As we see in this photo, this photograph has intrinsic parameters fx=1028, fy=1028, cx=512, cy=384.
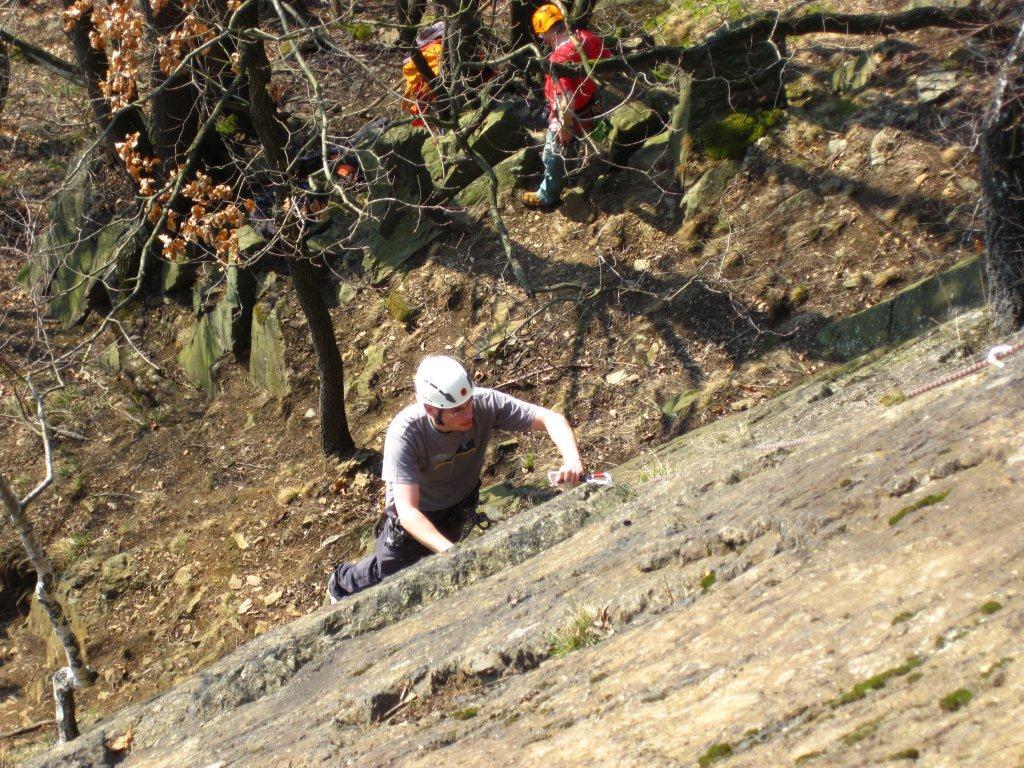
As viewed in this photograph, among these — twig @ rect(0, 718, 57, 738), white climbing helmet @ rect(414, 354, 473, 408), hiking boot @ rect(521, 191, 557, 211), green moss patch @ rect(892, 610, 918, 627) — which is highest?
hiking boot @ rect(521, 191, 557, 211)

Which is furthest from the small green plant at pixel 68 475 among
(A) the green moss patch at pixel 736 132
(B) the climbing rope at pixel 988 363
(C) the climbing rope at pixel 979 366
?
(B) the climbing rope at pixel 988 363

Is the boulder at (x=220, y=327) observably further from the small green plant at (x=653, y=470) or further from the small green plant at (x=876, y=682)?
the small green plant at (x=876, y=682)

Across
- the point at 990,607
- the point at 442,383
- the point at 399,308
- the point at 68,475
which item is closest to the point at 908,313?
the point at 442,383

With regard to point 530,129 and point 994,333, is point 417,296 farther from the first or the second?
point 994,333

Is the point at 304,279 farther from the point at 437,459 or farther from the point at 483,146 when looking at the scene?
the point at 437,459

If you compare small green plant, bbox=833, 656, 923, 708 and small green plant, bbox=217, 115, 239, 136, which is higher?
small green plant, bbox=217, 115, 239, 136

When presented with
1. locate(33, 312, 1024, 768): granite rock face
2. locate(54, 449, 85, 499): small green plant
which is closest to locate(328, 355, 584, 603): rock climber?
locate(33, 312, 1024, 768): granite rock face

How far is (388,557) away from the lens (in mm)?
5992

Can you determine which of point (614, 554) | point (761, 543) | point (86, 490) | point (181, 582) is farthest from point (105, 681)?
point (761, 543)

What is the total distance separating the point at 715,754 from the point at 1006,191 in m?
4.13

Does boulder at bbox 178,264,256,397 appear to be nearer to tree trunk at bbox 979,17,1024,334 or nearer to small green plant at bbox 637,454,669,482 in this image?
small green plant at bbox 637,454,669,482

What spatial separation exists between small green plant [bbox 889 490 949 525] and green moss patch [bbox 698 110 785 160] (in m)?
8.10

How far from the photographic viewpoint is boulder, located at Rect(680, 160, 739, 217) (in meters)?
10.4

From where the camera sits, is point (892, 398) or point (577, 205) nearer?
point (892, 398)
